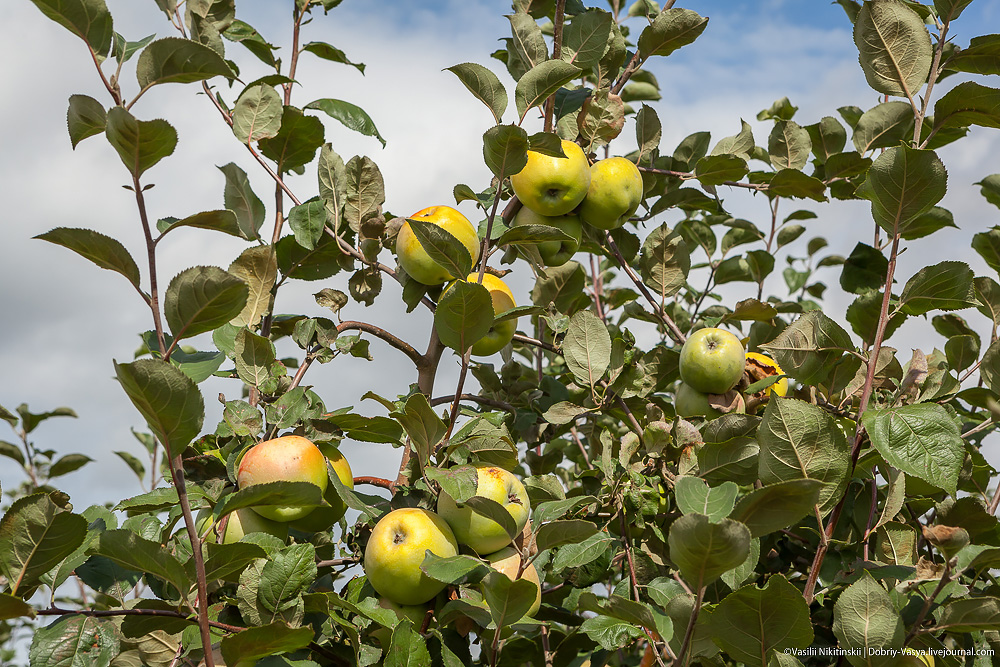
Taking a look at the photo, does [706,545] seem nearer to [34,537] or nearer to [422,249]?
[422,249]

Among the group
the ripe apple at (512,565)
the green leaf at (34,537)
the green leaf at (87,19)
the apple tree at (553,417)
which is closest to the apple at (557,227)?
the apple tree at (553,417)

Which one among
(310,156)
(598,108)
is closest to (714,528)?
(598,108)

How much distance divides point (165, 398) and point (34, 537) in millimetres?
434

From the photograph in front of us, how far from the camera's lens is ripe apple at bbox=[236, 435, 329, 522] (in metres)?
1.44

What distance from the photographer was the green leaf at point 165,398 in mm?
1059

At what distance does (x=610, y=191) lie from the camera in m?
1.91

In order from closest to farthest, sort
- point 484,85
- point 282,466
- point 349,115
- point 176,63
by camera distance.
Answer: point 176,63 < point 282,466 < point 484,85 < point 349,115

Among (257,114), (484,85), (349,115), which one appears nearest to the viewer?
(484,85)

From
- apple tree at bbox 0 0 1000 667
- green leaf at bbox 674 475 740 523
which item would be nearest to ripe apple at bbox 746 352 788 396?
apple tree at bbox 0 0 1000 667

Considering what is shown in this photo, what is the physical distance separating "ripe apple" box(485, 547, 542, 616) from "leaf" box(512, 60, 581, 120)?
96cm

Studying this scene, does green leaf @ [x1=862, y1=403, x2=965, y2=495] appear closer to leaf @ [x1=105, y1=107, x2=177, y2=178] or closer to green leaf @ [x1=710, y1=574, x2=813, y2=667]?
green leaf @ [x1=710, y1=574, x2=813, y2=667]

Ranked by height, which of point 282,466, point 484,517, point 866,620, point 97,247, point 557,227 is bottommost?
point 866,620

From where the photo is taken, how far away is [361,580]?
1.54 m

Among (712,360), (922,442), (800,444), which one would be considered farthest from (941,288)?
(712,360)
